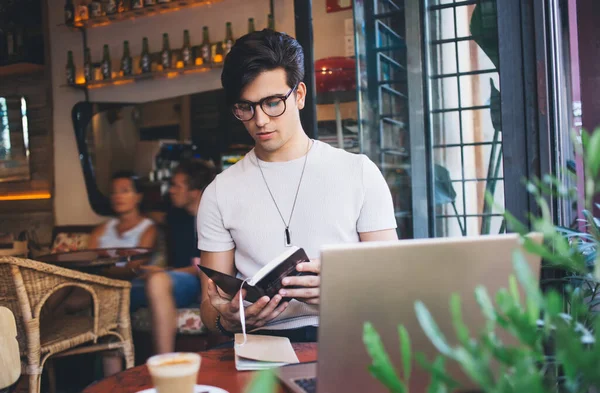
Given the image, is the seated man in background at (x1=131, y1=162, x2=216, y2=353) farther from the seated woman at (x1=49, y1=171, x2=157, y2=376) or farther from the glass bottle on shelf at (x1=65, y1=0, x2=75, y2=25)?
the glass bottle on shelf at (x1=65, y1=0, x2=75, y2=25)

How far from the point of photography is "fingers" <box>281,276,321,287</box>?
4.79 ft

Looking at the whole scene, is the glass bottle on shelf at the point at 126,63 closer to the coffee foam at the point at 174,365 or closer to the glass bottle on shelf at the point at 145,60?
the glass bottle on shelf at the point at 145,60

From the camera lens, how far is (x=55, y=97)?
5984 mm

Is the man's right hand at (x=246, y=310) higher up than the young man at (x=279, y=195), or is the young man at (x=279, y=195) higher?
the young man at (x=279, y=195)

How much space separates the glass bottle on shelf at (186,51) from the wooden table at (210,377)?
409 centimetres

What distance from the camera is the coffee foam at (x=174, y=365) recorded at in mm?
889

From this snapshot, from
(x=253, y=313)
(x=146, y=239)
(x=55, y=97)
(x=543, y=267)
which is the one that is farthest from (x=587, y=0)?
(x=55, y=97)

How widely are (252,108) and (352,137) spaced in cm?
95

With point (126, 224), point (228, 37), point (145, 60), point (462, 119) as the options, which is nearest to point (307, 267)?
point (462, 119)

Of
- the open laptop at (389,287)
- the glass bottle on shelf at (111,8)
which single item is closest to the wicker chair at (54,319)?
the open laptop at (389,287)

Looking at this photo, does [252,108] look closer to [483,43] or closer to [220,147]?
[483,43]

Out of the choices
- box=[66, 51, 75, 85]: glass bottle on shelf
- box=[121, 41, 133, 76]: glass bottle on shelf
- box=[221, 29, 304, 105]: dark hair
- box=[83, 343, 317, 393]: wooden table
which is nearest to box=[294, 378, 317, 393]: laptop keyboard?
box=[83, 343, 317, 393]: wooden table

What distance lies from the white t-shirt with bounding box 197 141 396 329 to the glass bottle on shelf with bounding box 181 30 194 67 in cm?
353

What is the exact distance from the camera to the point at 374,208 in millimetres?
1783
